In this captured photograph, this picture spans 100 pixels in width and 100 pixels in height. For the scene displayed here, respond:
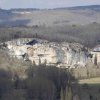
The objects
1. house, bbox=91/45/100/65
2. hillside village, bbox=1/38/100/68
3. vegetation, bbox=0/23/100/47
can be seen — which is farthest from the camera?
vegetation, bbox=0/23/100/47

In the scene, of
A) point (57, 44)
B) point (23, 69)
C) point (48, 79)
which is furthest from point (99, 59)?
point (48, 79)

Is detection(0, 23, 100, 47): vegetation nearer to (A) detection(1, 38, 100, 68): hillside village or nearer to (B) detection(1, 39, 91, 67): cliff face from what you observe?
(A) detection(1, 38, 100, 68): hillside village

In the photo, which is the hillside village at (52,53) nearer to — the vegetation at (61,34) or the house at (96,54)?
the house at (96,54)

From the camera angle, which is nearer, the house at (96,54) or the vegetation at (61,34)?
the house at (96,54)

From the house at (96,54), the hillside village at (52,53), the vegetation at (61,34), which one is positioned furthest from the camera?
the vegetation at (61,34)

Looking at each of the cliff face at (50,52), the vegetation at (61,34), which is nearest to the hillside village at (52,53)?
the cliff face at (50,52)

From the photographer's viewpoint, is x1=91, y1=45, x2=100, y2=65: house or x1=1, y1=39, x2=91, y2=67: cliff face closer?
x1=1, y1=39, x2=91, y2=67: cliff face

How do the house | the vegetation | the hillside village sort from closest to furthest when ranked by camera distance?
1. the hillside village
2. the house
3. the vegetation

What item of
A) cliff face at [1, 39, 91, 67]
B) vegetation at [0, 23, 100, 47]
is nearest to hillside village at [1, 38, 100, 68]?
cliff face at [1, 39, 91, 67]
